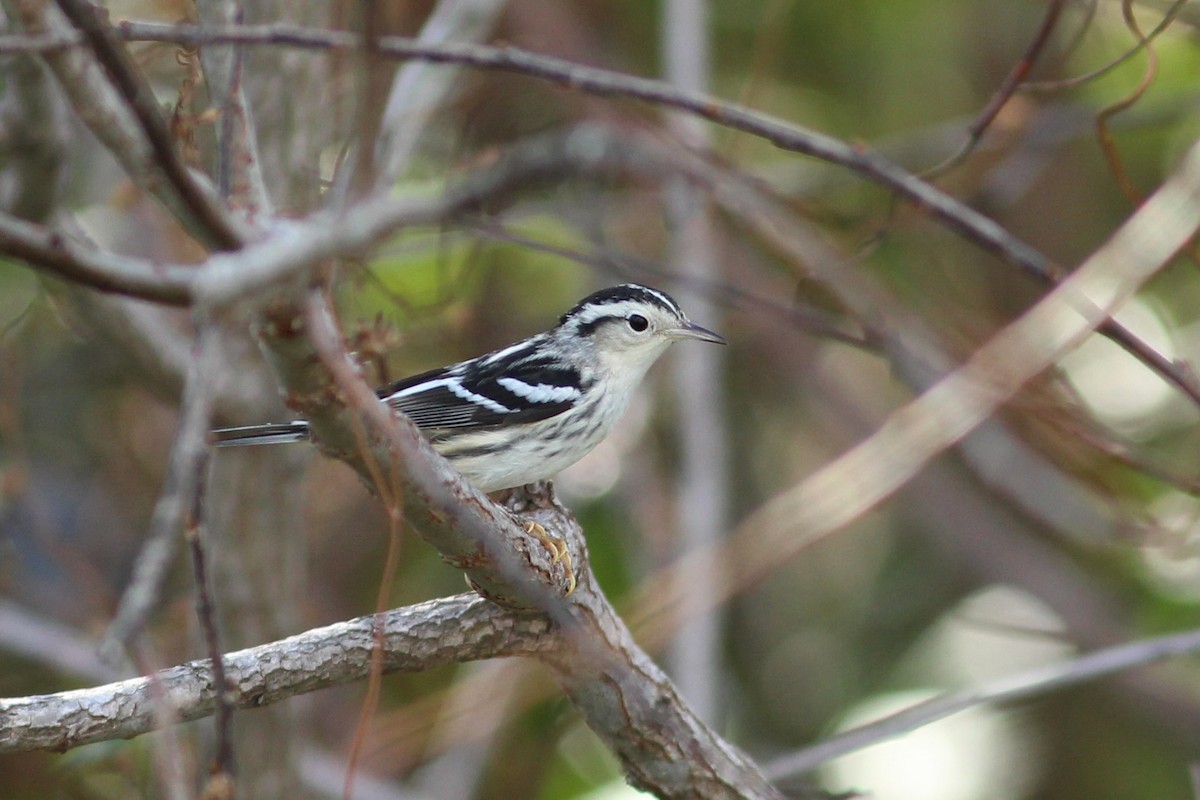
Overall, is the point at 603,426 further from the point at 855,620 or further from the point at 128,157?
the point at 855,620

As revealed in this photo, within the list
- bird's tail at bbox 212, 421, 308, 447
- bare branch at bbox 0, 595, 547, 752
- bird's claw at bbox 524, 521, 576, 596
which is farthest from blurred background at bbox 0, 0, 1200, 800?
bare branch at bbox 0, 595, 547, 752

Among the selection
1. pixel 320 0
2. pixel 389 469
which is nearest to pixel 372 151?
pixel 389 469

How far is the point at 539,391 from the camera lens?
381cm

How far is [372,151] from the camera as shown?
1.56 m

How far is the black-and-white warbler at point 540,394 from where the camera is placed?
11.8 ft

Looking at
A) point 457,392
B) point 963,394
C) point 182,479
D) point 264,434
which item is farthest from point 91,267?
point 963,394

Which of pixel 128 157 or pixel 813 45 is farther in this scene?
pixel 813 45

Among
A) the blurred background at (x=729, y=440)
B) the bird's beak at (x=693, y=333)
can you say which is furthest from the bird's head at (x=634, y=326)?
the blurred background at (x=729, y=440)

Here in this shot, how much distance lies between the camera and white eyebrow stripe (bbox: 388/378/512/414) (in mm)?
3691

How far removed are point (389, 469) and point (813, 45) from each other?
5.68m

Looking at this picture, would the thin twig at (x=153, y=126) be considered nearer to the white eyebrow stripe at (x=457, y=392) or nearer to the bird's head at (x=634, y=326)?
the white eyebrow stripe at (x=457, y=392)

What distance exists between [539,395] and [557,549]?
0.88m

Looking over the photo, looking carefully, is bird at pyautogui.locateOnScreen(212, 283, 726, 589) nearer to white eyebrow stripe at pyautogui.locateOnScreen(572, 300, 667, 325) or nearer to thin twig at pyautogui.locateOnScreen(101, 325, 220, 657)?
white eyebrow stripe at pyautogui.locateOnScreen(572, 300, 667, 325)

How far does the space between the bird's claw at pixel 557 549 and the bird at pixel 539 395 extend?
0.51 metres
